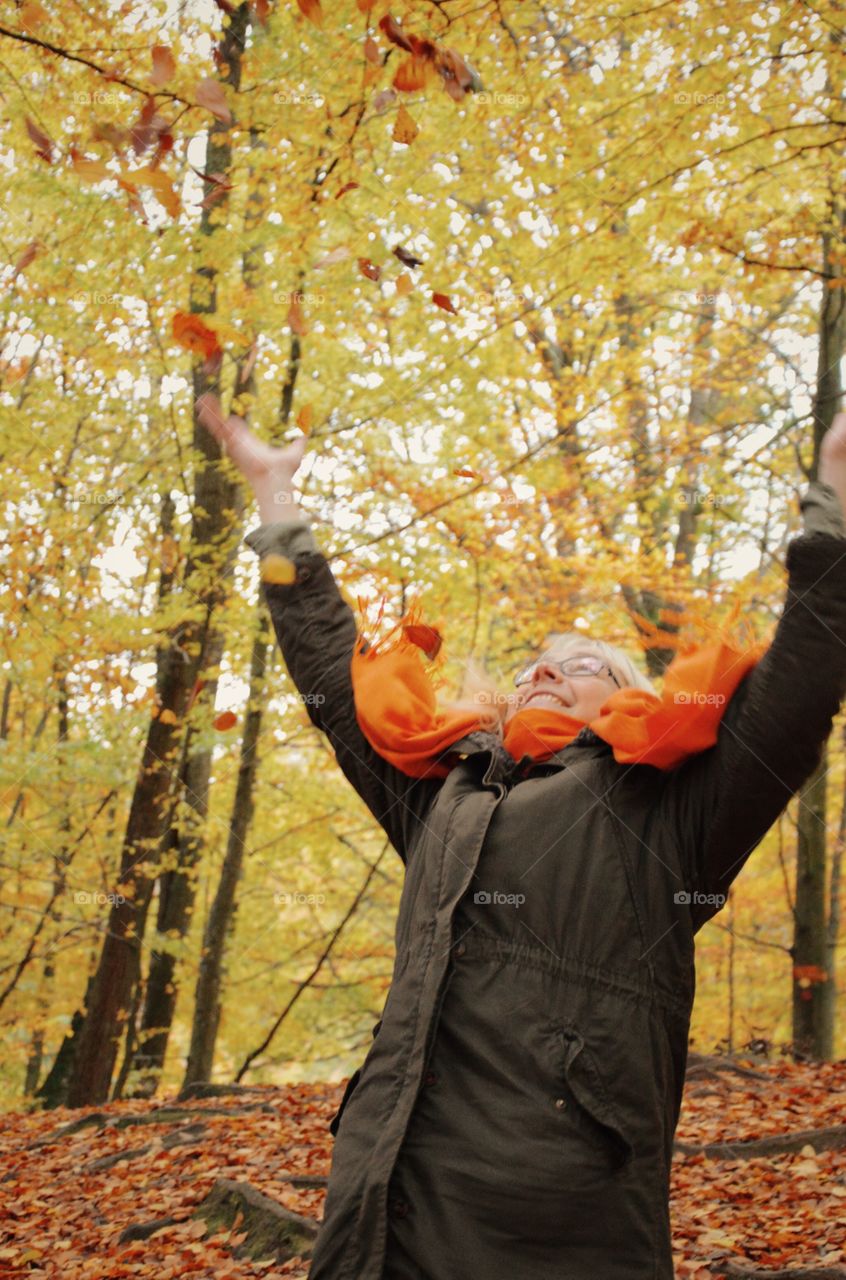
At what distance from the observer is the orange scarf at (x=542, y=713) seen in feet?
7.03

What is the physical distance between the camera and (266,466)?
9.16 feet

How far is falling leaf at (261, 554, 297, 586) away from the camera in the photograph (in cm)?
267

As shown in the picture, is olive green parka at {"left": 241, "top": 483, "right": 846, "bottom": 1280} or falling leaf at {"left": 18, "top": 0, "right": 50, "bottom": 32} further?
falling leaf at {"left": 18, "top": 0, "right": 50, "bottom": 32}

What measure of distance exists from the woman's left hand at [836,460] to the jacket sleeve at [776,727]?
20 millimetres

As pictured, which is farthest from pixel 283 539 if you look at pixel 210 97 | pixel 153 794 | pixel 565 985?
pixel 153 794

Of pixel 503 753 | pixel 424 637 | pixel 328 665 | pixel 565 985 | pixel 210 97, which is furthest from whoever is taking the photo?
pixel 210 97

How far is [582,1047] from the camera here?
202 cm

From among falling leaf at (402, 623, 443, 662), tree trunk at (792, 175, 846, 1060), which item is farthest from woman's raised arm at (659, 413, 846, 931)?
tree trunk at (792, 175, 846, 1060)

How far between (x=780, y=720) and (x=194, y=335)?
3422 mm

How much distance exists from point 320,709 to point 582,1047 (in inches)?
39.6

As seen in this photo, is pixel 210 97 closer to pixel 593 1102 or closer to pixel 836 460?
pixel 836 460

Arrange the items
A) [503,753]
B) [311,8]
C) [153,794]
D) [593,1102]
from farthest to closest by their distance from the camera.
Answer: [153,794]
[311,8]
[503,753]
[593,1102]

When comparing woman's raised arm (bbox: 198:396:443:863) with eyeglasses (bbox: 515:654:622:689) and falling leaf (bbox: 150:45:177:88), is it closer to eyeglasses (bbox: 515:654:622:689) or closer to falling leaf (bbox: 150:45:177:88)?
eyeglasses (bbox: 515:654:622:689)

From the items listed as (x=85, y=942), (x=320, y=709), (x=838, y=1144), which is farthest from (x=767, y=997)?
(x=320, y=709)
